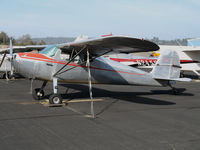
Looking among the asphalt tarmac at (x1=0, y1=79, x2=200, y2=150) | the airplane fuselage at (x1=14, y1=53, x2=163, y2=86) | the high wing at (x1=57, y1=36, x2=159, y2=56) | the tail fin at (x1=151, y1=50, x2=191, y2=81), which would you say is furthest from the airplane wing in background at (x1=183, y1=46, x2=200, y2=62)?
the high wing at (x1=57, y1=36, x2=159, y2=56)

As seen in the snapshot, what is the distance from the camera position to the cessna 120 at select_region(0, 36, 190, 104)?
825 cm

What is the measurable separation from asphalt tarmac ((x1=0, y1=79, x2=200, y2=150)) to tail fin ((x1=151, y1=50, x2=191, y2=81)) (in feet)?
5.78

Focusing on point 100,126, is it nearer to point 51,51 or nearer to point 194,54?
point 51,51

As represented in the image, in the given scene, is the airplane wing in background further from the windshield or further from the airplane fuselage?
the windshield

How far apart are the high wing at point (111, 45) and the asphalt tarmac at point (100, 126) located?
6.64ft

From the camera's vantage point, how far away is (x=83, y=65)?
9.93 m

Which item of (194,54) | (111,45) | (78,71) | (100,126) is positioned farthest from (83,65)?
(194,54)

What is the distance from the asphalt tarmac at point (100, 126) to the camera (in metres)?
4.96

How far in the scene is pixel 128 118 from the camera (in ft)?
24.3

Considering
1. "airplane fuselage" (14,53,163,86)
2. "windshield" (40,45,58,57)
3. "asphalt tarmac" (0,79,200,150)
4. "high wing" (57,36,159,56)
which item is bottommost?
"asphalt tarmac" (0,79,200,150)

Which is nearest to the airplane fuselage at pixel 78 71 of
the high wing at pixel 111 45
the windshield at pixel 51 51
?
the windshield at pixel 51 51

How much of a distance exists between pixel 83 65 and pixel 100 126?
13.1ft

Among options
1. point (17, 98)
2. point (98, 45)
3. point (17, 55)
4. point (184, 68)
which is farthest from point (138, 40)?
point (184, 68)

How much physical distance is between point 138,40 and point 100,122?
8.31 ft
